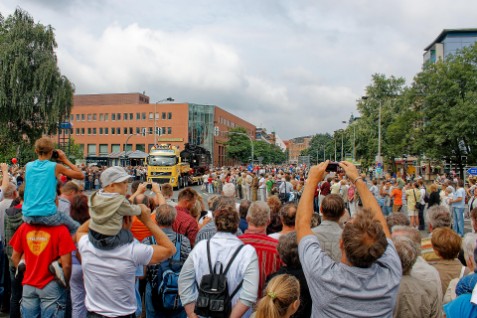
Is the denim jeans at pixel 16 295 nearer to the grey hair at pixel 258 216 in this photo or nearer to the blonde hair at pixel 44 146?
the blonde hair at pixel 44 146

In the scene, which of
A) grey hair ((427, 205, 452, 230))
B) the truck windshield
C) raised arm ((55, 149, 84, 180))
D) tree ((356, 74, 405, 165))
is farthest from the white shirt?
tree ((356, 74, 405, 165))

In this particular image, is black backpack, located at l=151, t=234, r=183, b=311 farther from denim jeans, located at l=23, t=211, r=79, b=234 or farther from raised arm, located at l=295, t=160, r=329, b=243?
raised arm, located at l=295, t=160, r=329, b=243

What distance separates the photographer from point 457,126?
125 feet

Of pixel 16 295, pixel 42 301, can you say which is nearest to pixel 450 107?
pixel 16 295

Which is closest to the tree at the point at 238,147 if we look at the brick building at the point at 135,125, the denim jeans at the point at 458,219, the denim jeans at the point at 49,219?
the brick building at the point at 135,125

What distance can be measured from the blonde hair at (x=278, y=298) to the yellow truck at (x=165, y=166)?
31.2 meters

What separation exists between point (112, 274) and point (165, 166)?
31.3 metres

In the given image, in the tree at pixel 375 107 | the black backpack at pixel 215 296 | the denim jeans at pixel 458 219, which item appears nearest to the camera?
the black backpack at pixel 215 296

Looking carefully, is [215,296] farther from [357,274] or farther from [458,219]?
[458,219]

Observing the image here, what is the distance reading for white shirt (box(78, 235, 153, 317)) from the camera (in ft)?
11.5

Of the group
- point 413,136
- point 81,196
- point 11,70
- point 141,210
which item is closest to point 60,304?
Answer: point 81,196

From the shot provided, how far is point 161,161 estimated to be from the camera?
3478 cm

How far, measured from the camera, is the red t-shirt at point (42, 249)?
4031mm

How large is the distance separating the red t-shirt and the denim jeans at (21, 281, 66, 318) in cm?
5
